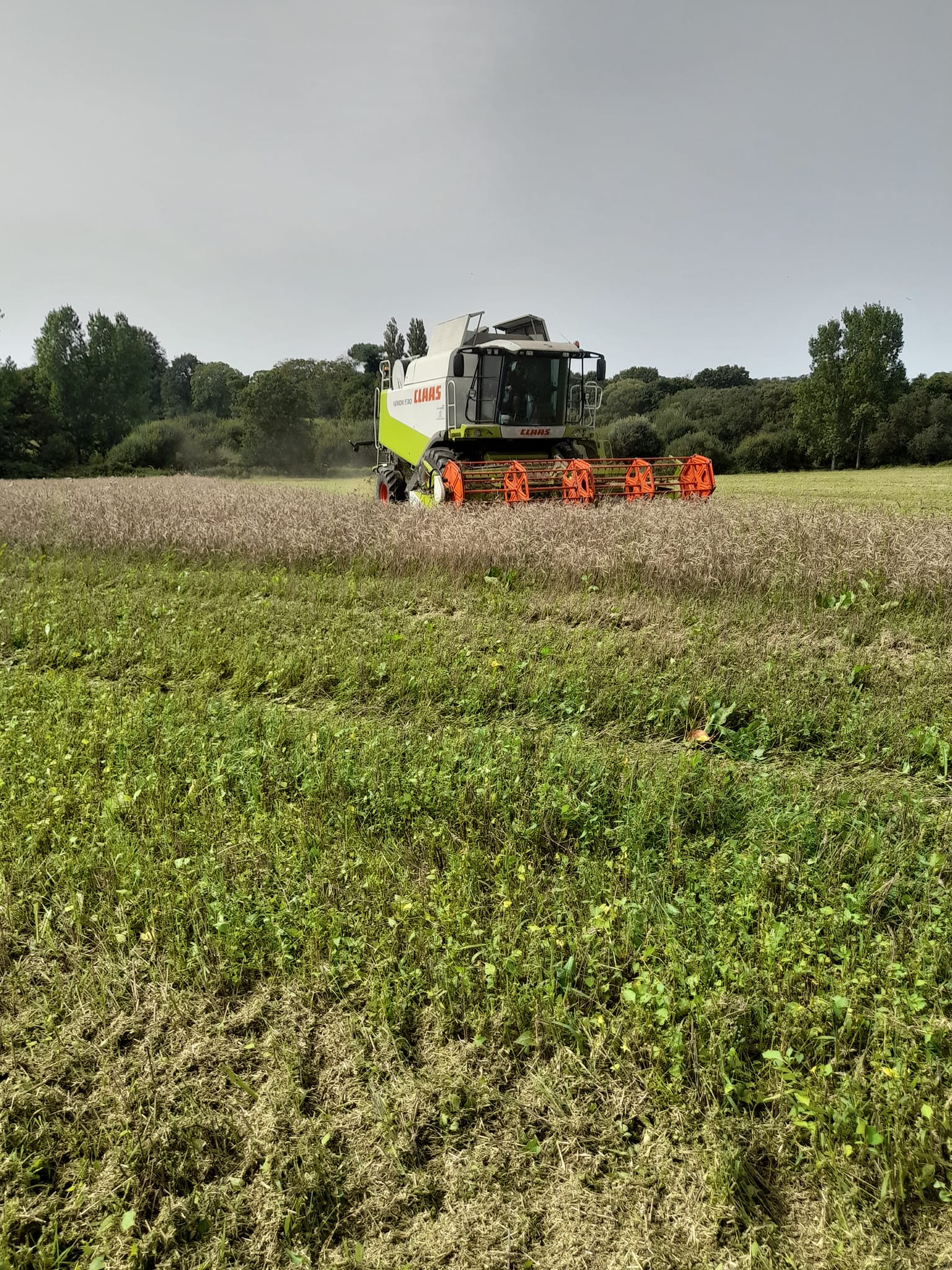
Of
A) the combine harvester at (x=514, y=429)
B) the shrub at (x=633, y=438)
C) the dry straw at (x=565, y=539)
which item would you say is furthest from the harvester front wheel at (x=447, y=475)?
the shrub at (x=633, y=438)

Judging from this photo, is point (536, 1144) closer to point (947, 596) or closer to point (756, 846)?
point (756, 846)

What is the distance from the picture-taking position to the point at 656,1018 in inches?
93.8

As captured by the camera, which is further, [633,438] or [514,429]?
[633,438]

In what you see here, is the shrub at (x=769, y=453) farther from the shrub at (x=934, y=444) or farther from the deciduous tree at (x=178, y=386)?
the deciduous tree at (x=178, y=386)

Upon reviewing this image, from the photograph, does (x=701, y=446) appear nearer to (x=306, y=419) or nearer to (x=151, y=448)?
(x=306, y=419)

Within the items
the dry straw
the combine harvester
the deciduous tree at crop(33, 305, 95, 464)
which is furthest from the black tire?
the deciduous tree at crop(33, 305, 95, 464)

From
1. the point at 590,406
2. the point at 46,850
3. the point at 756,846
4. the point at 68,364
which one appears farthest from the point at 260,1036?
the point at 68,364

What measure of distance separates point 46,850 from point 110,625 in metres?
3.52

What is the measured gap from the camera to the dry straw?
687cm

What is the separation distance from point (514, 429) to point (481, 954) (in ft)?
38.3

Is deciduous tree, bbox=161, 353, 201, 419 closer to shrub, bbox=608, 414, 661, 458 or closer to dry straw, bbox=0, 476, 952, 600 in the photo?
shrub, bbox=608, 414, 661, 458

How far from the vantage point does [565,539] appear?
8320 mm

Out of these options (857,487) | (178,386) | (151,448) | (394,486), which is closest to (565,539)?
(394,486)

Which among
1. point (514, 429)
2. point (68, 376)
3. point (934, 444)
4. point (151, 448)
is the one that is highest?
point (68, 376)
